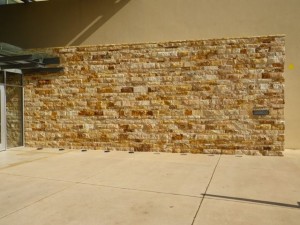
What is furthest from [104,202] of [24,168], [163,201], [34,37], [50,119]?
[34,37]

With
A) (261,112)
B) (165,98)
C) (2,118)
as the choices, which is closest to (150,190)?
(165,98)

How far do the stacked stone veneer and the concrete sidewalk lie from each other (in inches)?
48.5

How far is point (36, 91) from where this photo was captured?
37.8 feet

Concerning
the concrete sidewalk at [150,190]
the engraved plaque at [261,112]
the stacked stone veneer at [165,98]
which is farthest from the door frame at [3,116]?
the engraved plaque at [261,112]

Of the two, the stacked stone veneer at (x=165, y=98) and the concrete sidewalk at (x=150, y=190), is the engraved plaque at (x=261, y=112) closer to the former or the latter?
the stacked stone veneer at (x=165, y=98)

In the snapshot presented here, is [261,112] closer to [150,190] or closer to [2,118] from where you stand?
[150,190]

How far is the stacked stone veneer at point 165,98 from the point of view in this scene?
31.2 ft

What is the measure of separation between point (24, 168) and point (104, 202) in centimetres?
395

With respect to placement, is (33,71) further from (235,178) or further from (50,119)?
(235,178)

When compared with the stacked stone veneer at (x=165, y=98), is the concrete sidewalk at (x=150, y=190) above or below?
below

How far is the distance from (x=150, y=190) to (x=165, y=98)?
16.9 ft

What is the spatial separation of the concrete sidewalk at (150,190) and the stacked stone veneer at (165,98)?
1.23 meters

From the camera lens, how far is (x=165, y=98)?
10227mm

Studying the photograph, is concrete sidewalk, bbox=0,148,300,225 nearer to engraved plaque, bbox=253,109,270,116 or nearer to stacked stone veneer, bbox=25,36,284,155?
stacked stone veneer, bbox=25,36,284,155
